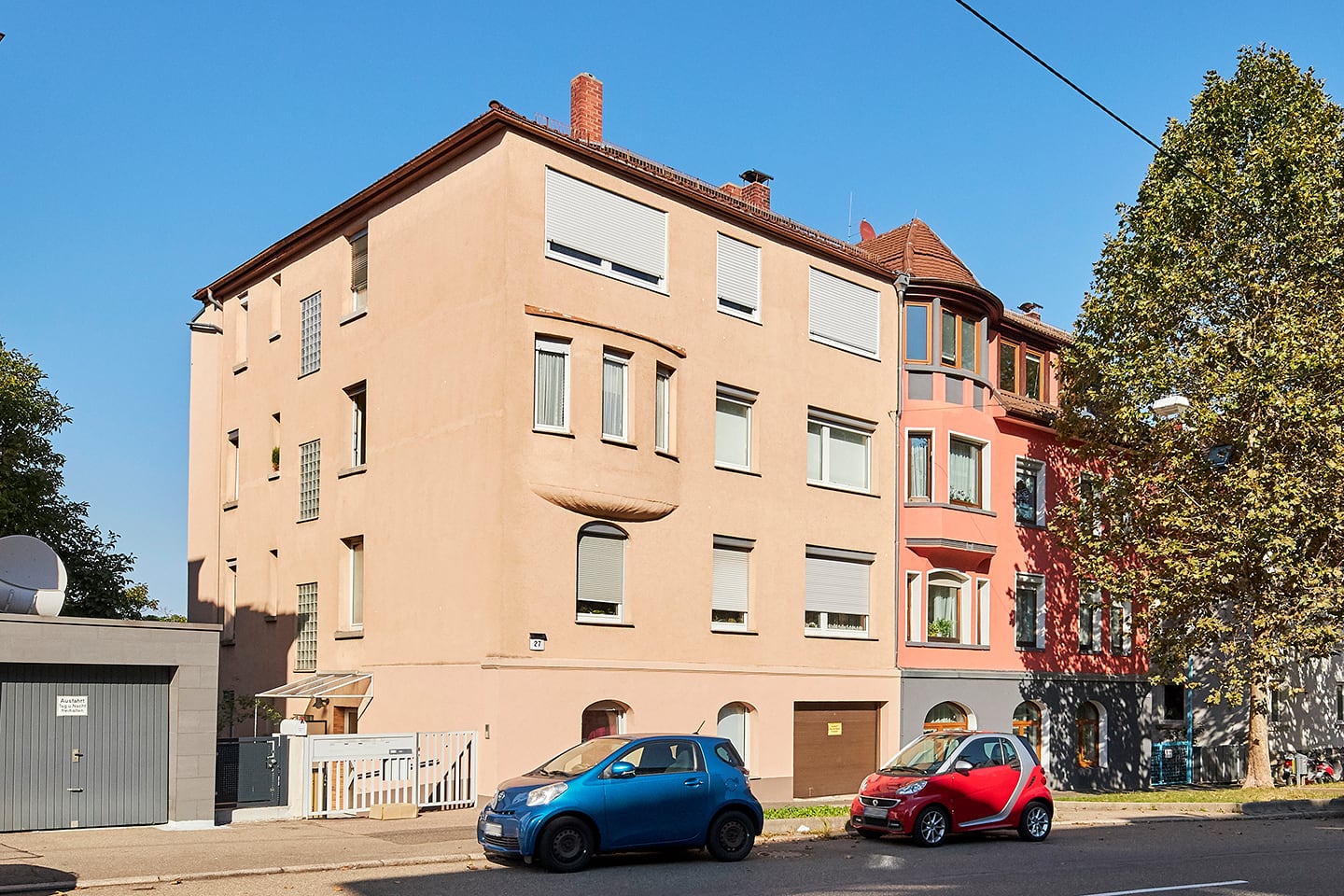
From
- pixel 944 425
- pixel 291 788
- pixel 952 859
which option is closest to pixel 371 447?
pixel 291 788

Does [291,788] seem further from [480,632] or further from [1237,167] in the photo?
[1237,167]

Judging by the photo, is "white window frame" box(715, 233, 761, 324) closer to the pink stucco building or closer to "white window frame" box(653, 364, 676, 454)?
the pink stucco building

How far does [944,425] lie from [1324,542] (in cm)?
823

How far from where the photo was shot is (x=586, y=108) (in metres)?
27.6

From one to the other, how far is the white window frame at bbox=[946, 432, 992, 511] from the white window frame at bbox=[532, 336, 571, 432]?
10.7 meters

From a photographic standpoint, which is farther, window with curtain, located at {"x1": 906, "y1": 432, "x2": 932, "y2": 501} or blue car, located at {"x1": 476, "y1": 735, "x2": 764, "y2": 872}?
window with curtain, located at {"x1": 906, "y1": 432, "x2": 932, "y2": 501}

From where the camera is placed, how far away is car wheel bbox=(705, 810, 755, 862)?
1612 centimetres

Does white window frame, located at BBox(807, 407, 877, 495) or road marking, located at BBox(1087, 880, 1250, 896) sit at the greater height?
white window frame, located at BBox(807, 407, 877, 495)

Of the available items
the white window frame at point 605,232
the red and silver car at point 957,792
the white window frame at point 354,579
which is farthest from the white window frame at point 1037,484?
the white window frame at point 354,579

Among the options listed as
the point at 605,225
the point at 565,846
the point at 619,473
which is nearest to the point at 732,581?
the point at 619,473

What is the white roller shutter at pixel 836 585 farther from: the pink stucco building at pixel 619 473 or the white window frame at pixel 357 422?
the white window frame at pixel 357 422

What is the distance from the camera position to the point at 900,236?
105ft

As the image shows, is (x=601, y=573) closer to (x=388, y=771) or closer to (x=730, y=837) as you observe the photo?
(x=388, y=771)

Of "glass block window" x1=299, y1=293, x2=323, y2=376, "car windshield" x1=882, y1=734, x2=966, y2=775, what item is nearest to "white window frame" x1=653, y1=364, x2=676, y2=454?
"glass block window" x1=299, y1=293, x2=323, y2=376
